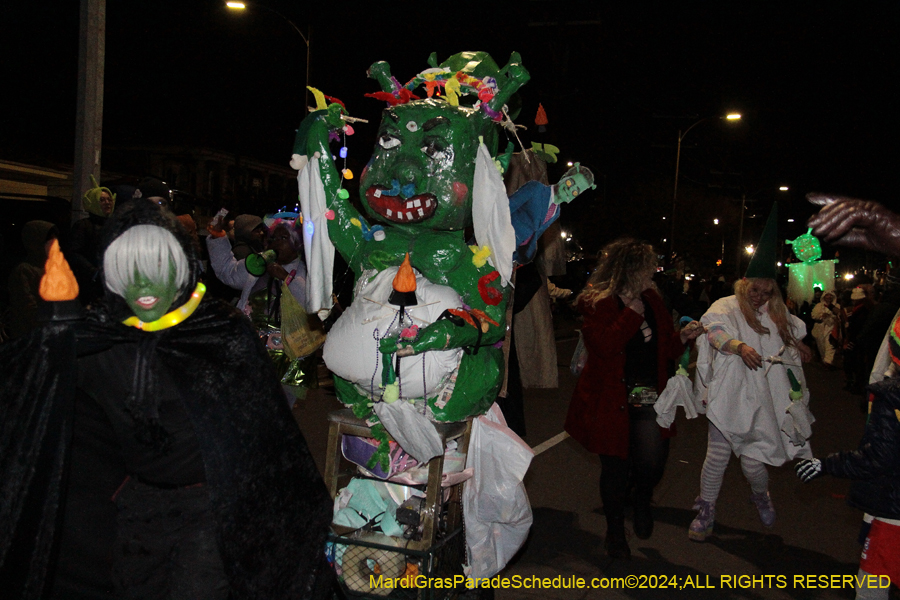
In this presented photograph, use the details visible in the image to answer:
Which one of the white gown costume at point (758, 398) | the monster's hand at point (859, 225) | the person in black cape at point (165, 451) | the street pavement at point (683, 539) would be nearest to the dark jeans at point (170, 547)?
the person in black cape at point (165, 451)

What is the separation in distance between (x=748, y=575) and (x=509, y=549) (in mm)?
1938

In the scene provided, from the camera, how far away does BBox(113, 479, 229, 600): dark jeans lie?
237cm

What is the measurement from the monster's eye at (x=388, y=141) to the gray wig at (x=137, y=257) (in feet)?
4.83

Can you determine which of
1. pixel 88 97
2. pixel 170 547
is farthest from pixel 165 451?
pixel 88 97

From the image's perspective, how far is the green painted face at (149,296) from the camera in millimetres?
2389

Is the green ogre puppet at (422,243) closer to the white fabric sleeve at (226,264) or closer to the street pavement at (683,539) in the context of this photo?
the street pavement at (683,539)

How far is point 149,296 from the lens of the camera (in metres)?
2.40

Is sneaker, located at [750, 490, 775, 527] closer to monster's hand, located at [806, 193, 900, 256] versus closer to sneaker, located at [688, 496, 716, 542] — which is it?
sneaker, located at [688, 496, 716, 542]

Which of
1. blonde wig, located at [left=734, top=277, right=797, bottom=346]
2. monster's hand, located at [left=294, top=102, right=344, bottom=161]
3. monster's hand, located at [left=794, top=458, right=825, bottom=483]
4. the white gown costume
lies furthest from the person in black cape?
blonde wig, located at [left=734, top=277, right=797, bottom=346]

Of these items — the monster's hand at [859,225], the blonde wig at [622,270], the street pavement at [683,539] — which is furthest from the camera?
the blonde wig at [622,270]

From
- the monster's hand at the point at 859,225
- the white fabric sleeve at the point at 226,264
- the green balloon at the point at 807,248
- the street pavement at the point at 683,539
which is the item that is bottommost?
the street pavement at the point at 683,539

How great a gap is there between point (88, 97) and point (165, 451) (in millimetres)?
5047

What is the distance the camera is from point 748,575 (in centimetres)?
466

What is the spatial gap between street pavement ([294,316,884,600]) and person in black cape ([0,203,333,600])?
2.28 metres
